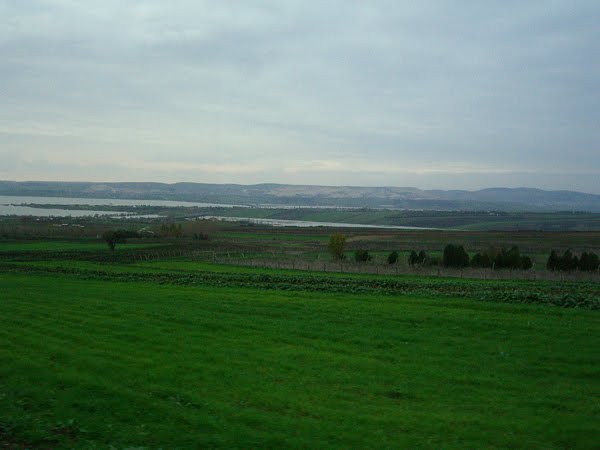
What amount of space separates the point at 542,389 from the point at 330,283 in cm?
2379

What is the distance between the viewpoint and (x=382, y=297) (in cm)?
2962

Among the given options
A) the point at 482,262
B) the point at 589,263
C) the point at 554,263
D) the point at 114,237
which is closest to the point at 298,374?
the point at 482,262

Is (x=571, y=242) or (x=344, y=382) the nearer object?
(x=344, y=382)

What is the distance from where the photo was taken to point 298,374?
51.2 feet

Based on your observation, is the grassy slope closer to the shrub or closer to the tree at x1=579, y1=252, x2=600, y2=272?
the tree at x1=579, y1=252, x2=600, y2=272

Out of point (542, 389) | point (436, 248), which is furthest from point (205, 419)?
point (436, 248)

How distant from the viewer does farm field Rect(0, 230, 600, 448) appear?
11508 millimetres

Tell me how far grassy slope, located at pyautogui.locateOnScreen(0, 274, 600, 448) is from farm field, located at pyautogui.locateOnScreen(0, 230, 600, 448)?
63mm

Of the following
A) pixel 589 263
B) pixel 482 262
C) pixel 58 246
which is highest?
pixel 589 263

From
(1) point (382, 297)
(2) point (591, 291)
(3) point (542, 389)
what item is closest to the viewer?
(3) point (542, 389)

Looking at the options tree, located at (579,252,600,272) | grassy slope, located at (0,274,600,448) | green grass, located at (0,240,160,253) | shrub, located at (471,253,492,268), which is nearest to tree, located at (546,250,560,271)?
tree, located at (579,252,600,272)

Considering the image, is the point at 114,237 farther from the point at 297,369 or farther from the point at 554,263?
the point at 297,369

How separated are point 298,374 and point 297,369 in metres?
0.48

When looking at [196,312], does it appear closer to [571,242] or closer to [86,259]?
[86,259]
